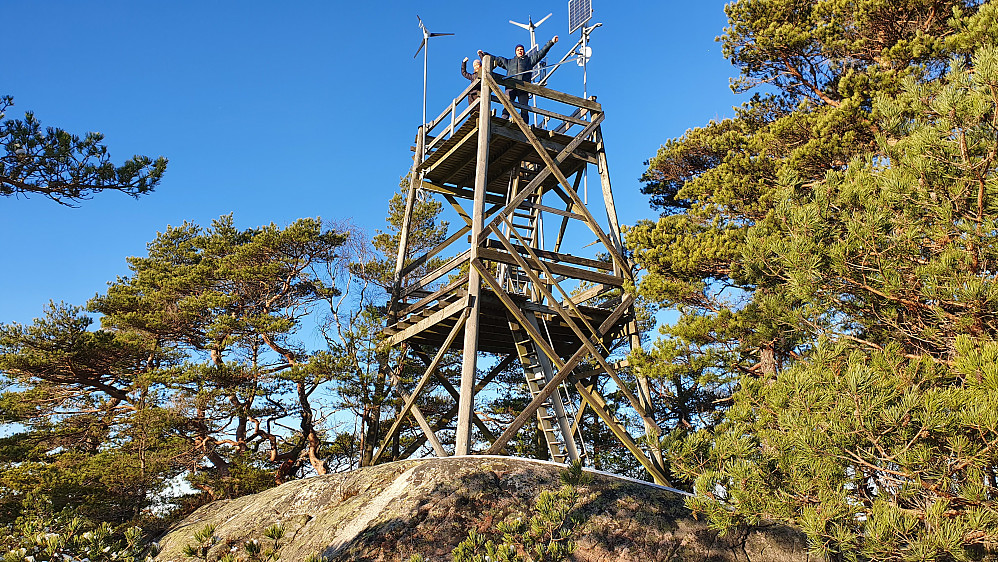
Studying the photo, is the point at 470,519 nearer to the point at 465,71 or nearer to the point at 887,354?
the point at 887,354

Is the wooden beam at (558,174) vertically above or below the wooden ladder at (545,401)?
above

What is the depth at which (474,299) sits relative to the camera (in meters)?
11.0

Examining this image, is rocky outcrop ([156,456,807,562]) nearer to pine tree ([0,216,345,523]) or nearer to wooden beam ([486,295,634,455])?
wooden beam ([486,295,634,455])

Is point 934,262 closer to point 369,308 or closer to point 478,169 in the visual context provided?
point 478,169

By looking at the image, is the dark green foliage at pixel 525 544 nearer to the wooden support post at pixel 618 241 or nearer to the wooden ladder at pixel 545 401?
the wooden ladder at pixel 545 401

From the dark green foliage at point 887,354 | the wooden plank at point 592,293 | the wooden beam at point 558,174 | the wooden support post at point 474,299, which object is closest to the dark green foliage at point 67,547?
the dark green foliage at point 887,354

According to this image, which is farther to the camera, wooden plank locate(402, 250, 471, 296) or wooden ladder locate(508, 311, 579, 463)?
wooden plank locate(402, 250, 471, 296)

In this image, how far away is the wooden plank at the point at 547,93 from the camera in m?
12.9

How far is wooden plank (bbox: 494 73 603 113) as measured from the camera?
12922mm

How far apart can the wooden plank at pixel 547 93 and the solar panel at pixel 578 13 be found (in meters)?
1.51

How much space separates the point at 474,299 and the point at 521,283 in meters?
3.37

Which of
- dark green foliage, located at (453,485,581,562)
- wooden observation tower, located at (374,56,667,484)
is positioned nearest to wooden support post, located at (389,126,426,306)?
wooden observation tower, located at (374,56,667,484)

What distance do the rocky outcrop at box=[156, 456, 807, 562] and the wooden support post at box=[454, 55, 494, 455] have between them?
29.6 inches

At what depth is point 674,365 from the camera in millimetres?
11336
